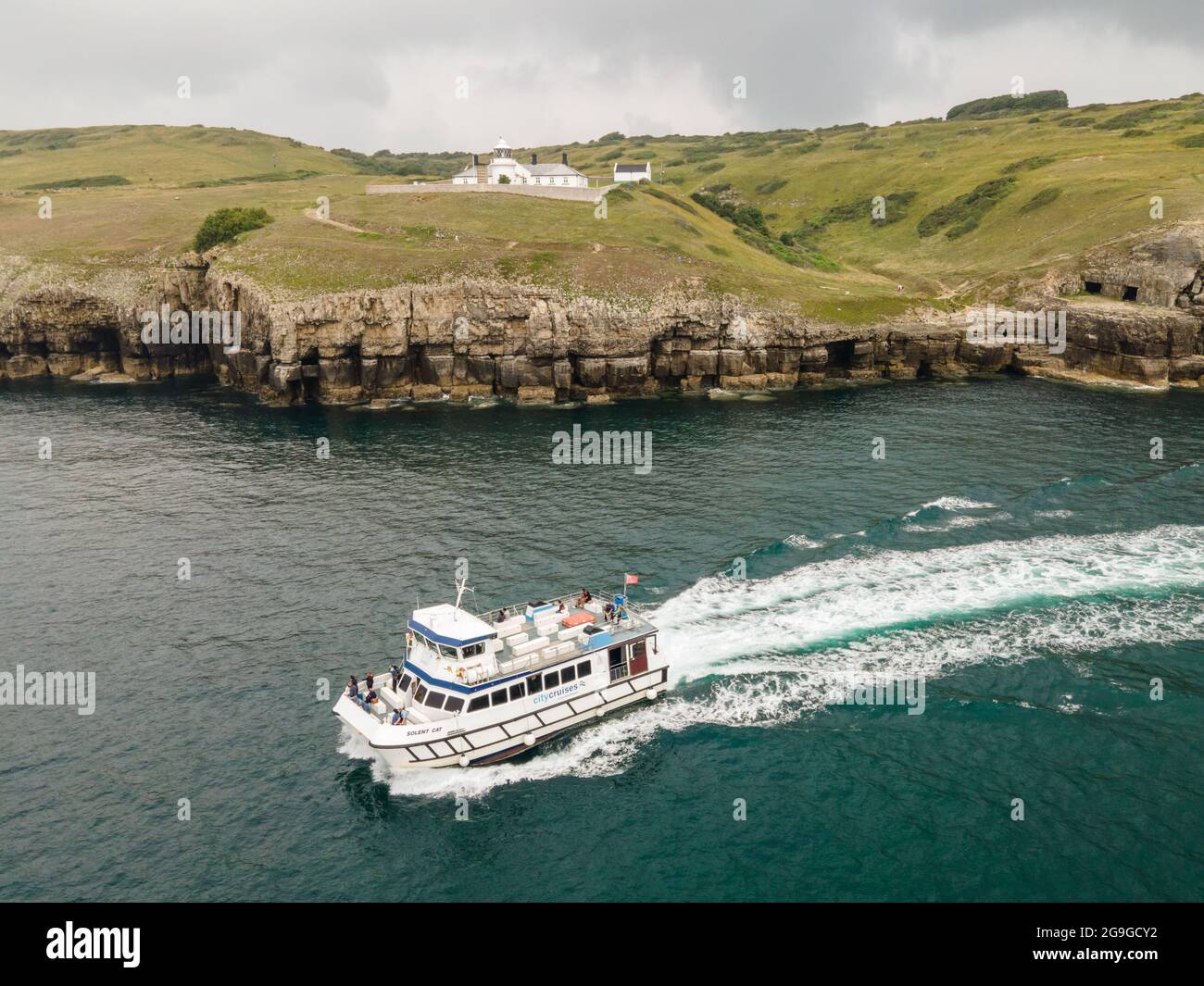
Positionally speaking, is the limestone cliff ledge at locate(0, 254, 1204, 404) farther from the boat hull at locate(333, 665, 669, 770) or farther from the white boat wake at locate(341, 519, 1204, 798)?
the boat hull at locate(333, 665, 669, 770)

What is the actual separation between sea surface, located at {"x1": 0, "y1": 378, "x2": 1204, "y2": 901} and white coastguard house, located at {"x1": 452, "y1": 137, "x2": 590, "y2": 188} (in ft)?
325

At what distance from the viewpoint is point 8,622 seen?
63750 mm

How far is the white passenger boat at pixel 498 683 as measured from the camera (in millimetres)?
48250

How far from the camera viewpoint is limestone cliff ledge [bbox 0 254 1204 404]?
123 metres

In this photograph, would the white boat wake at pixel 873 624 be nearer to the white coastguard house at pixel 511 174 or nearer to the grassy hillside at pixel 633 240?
the grassy hillside at pixel 633 240

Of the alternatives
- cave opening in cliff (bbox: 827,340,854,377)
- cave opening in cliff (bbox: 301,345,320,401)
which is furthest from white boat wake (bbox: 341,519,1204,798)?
cave opening in cliff (bbox: 301,345,320,401)

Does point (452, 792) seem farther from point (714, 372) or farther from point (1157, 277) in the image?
point (1157, 277)

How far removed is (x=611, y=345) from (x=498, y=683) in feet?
264

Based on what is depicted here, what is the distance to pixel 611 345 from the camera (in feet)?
405

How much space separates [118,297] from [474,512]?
3889 inches

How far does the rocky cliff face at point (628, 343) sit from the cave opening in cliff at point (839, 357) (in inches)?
7.8

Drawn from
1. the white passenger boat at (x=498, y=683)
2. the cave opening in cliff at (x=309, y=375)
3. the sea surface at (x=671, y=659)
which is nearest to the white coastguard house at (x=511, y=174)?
the cave opening in cliff at (x=309, y=375)
